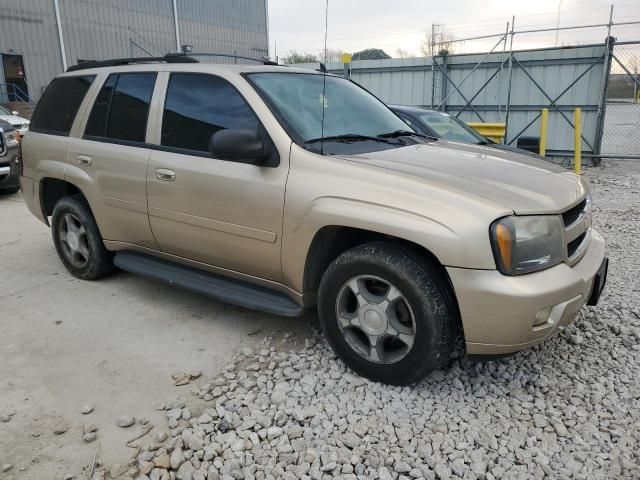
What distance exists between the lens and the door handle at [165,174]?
3.56m

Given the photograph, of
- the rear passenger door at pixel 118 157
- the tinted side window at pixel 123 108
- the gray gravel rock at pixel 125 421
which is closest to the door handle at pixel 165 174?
the rear passenger door at pixel 118 157

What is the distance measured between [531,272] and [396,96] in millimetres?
13139

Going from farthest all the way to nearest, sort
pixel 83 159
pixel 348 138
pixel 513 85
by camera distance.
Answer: pixel 513 85 → pixel 83 159 → pixel 348 138

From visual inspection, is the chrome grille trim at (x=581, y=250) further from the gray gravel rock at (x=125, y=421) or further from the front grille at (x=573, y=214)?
the gray gravel rock at (x=125, y=421)

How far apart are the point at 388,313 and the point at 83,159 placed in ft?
9.43

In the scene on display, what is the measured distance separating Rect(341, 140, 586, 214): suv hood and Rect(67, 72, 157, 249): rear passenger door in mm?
1724

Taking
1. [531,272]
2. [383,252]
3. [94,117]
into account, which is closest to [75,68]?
[94,117]

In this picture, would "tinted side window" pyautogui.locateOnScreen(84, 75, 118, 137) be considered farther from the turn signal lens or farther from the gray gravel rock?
the turn signal lens

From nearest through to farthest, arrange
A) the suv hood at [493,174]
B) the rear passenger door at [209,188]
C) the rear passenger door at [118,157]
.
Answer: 1. the suv hood at [493,174]
2. the rear passenger door at [209,188]
3. the rear passenger door at [118,157]

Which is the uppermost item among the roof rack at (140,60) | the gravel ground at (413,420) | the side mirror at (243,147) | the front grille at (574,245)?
the roof rack at (140,60)

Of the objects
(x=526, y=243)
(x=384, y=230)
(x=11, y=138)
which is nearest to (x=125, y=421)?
(x=384, y=230)

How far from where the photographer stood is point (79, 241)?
4.59 meters

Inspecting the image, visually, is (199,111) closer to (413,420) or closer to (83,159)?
(83,159)

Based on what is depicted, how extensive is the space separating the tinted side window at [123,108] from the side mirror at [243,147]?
3.68 feet
